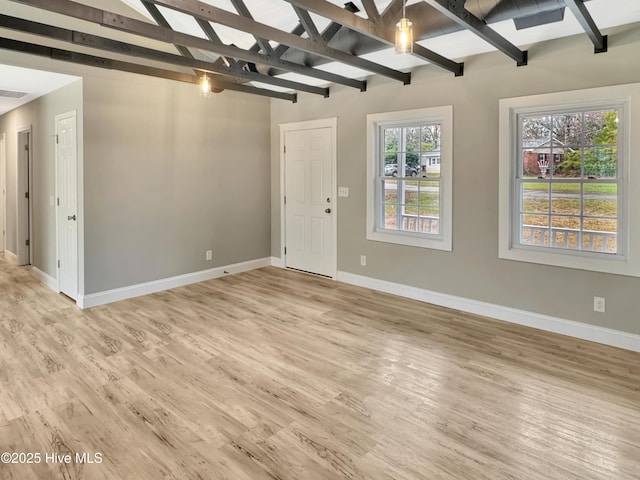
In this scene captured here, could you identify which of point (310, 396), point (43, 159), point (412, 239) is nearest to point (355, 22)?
point (310, 396)

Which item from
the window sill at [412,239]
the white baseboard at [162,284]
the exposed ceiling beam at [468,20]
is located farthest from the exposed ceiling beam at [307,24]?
the white baseboard at [162,284]

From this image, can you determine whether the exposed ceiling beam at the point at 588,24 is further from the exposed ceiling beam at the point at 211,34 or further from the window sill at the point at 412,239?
the exposed ceiling beam at the point at 211,34

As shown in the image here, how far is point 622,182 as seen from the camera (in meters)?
3.44

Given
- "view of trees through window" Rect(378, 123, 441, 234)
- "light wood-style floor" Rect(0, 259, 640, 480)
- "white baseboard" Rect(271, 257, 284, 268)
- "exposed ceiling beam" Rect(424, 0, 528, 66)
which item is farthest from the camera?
"white baseboard" Rect(271, 257, 284, 268)

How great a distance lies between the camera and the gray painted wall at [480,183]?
3.49 metres

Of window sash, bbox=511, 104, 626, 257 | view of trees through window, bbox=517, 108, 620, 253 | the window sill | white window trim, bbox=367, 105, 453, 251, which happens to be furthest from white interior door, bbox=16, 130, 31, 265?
view of trees through window, bbox=517, 108, 620, 253

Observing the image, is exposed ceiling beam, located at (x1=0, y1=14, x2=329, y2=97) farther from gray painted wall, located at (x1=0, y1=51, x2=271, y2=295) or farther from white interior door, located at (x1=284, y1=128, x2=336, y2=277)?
gray painted wall, located at (x1=0, y1=51, x2=271, y2=295)

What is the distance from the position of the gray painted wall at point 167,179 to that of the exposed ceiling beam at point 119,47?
4.24ft

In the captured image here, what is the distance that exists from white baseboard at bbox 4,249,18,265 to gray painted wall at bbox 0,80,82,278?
3.28 ft

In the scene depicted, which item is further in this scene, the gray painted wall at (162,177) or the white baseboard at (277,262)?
the white baseboard at (277,262)

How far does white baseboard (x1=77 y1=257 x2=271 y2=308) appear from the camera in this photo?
463cm

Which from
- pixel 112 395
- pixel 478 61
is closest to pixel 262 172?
pixel 478 61

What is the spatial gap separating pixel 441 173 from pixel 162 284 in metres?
3.61

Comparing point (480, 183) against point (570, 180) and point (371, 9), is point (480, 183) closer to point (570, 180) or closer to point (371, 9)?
point (570, 180)
